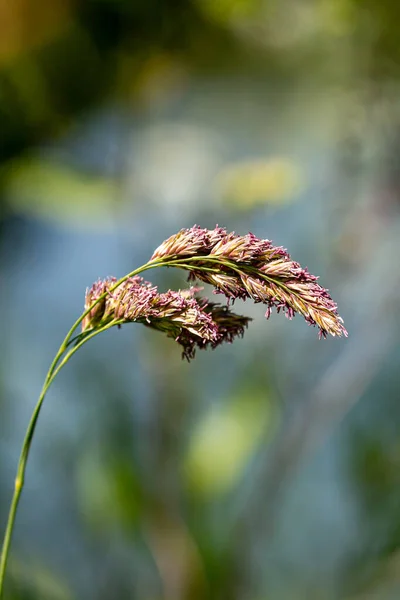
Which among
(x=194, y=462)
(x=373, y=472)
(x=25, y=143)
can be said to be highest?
(x=25, y=143)

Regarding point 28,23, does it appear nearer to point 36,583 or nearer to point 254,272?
point 36,583

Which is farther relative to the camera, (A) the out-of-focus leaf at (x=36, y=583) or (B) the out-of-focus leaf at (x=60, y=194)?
(B) the out-of-focus leaf at (x=60, y=194)

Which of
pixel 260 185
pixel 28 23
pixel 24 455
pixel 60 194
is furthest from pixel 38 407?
pixel 28 23

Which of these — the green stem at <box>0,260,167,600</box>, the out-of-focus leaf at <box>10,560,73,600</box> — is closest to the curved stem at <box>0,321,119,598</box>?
the green stem at <box>0,260,167,600</box>

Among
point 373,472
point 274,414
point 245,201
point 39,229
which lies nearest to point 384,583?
point 373,472

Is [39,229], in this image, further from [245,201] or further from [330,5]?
[330,5]

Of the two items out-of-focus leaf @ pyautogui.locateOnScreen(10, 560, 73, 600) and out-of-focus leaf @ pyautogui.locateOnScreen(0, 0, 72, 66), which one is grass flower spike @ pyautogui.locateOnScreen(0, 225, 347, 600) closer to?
out-of-focus leaf @ pyautogui.locateOnScreen(10, 560, 73, 600)

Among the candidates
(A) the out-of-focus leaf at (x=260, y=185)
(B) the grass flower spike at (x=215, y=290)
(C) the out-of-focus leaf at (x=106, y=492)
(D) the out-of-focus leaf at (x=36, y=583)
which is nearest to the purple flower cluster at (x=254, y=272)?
(B) the grass flower spike at (x=215, y=290)

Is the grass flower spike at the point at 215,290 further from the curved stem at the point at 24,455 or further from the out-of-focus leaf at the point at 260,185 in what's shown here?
the out-of-focus leaf at the point at 260,185
